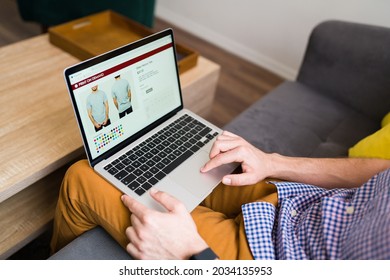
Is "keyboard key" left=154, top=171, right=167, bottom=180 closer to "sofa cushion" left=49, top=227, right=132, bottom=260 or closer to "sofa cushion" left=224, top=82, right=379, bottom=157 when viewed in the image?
"sofa cushion" left=49, top=227, right=132, bottom=260

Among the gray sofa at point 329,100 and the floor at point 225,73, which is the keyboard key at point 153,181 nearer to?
the gray sofa at point 329,100

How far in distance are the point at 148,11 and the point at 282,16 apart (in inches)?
36.3

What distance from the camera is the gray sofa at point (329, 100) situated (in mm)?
1317

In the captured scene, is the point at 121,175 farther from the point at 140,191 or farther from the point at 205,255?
the point at 205,255

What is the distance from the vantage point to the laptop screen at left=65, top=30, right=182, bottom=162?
30.7 inches

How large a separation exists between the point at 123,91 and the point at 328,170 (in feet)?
1.94

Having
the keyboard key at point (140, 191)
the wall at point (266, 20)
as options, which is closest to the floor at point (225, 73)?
the wall at point (266, 20)

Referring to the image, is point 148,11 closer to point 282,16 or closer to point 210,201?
point 282,16

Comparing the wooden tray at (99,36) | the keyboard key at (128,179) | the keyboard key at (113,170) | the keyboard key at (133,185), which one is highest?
the wooden tray at (99,36)

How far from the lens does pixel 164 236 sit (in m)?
0.70

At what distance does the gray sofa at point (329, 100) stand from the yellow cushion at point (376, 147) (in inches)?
6.1

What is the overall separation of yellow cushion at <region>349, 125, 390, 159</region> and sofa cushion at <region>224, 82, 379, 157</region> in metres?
0.16

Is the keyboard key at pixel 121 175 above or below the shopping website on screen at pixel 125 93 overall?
below

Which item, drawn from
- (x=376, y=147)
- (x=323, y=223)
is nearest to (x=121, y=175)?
(x=323, y=223)
